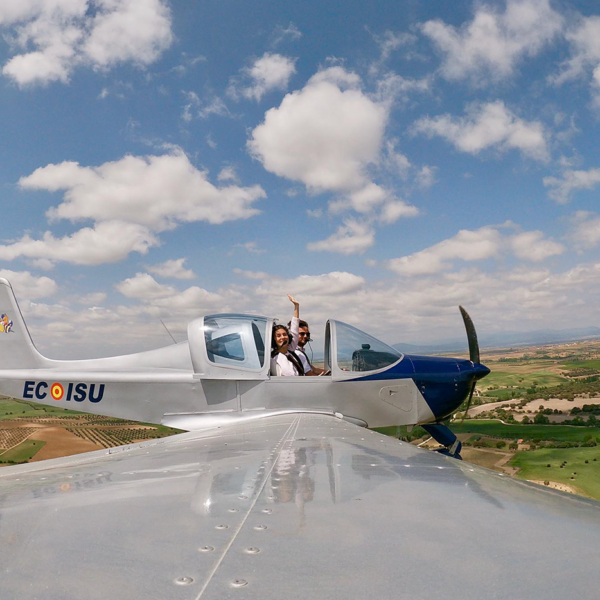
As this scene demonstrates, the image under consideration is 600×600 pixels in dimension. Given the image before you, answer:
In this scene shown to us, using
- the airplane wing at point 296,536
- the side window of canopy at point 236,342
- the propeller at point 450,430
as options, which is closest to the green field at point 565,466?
the propeller at point 450,430

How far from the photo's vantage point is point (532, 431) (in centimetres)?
2253

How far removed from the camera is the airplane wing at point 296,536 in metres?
0.75

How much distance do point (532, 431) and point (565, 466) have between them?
7.52m

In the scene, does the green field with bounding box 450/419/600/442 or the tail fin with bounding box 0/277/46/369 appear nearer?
the tail fin with bounding box 0/277/46/369

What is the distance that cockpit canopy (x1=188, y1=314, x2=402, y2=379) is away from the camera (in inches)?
243

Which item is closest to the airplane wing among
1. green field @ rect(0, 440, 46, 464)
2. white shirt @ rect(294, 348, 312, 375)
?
white shirt @ rect(294, 348, 312, 375)

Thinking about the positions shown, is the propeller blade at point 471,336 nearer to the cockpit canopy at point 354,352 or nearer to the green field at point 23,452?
the cockpit canopy at point 354,352

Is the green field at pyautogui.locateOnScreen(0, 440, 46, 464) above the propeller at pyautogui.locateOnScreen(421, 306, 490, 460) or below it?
below

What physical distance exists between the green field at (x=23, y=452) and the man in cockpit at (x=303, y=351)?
54.5ft

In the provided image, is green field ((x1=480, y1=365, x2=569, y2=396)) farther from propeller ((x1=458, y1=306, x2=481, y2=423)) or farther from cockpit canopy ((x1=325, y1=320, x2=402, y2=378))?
cockpit canopy ((x1=325, y1=320, x2=402, y2=378))

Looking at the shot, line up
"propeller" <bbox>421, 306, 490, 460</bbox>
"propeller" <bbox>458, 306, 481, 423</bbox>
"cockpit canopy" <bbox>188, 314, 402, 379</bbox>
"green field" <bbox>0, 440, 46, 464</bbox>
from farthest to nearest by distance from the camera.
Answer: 1. "green field" <bbox>0, 440, 46, 464</bbox>
2. "propeller" <bbox>458, 306, 481, 423</bbox>
3. "propeller" <bbox>421, 306, 490, 460</bbox>
4. "cockpit canopy" <bbox>188, 314, 402, 379</bbox>

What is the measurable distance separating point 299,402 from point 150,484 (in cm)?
464

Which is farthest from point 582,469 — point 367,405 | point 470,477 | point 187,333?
point 470,477

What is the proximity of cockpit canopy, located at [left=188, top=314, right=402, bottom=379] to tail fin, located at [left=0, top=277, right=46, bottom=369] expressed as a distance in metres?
3.51
